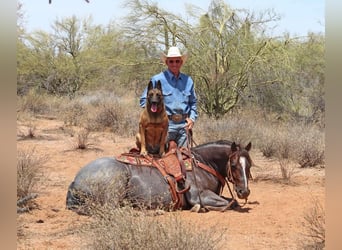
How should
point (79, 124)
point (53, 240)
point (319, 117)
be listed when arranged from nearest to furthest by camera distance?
1. point (53, 240)
2. point (319, 117)
3. point (79, 124)

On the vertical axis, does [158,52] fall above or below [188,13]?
below

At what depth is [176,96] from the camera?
25.5 feet

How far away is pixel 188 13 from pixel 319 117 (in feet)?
19.0

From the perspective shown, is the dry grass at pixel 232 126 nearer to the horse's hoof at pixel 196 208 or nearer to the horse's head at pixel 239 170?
the horse's head at pixel 239 170

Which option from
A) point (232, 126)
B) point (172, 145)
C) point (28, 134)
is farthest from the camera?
point (28, 134)

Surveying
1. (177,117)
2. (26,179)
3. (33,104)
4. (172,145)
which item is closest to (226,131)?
(177,117)

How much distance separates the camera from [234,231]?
623cm

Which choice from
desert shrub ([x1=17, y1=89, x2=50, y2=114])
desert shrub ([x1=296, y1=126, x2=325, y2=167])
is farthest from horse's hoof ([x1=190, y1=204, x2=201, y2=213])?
desert shrub ([x1=17, y1=89, x2=50, y2=114])

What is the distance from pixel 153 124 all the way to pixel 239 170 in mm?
1366

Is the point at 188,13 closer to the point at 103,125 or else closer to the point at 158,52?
the point at 158,52

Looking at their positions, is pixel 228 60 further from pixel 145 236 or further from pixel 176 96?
pixel 145 236

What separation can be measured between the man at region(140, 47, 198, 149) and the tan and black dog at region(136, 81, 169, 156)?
0.23m
